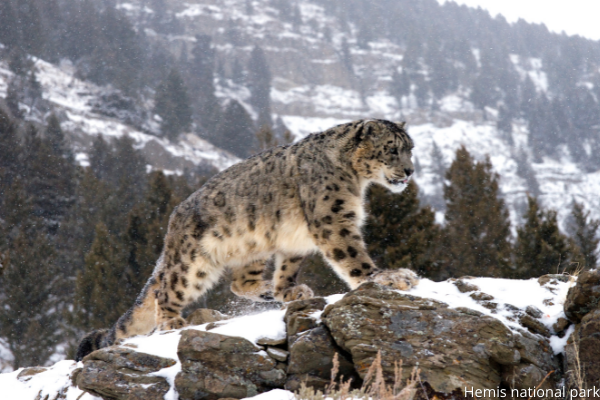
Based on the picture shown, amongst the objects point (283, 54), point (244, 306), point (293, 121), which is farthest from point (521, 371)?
point (283, 54)

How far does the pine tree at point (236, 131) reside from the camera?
82812mm

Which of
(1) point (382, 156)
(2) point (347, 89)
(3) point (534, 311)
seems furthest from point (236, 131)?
(2) point (347, 89)

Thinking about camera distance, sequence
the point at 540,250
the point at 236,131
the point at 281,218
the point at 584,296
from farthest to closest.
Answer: the point at 236,131 < the point at 540,250 < the point at 281,218 < the point at 584,296

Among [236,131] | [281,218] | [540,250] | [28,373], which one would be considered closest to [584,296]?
[281,218]

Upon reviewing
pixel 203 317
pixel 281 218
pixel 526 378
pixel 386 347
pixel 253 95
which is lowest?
pixel 203 317

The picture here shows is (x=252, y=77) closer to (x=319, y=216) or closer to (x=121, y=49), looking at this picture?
(x=121, y=49)

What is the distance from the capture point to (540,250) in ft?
74.8

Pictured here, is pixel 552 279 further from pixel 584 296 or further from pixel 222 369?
pixel 222 369

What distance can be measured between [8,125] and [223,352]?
147ft

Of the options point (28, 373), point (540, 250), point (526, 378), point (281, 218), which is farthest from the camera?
point (540, 250)

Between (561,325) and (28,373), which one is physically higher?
(561,325)

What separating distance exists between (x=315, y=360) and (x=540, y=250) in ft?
68.7

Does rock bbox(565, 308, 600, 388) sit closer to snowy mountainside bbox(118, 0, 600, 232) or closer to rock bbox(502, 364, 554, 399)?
rock bbox(502, 364, 554, 399)

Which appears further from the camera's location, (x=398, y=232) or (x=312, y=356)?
(x=398, y=232)
